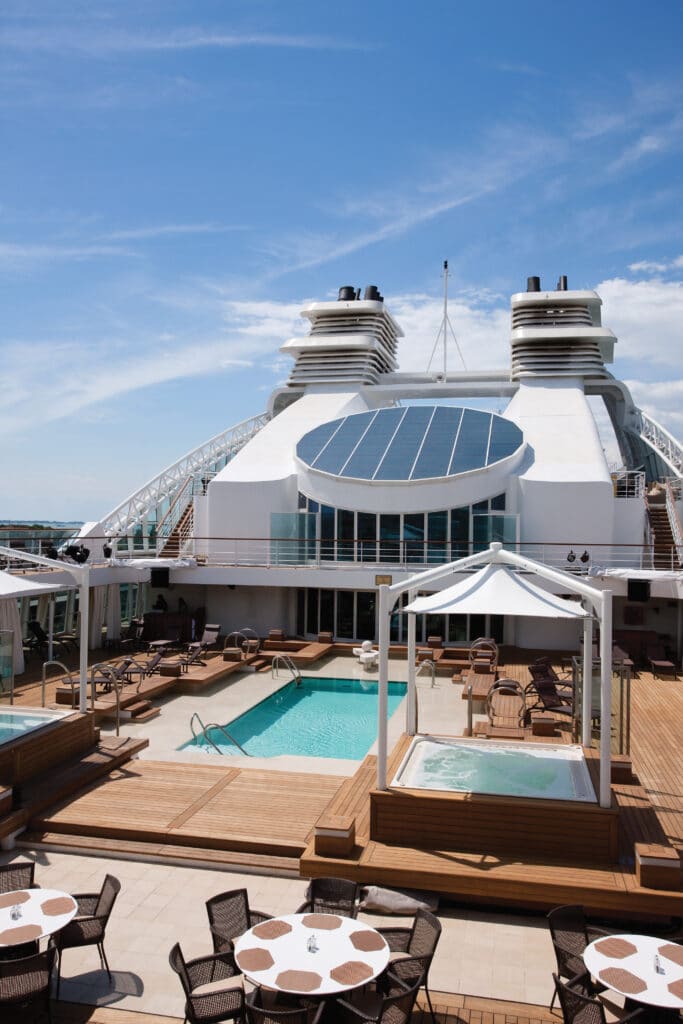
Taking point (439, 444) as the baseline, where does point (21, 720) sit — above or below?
below

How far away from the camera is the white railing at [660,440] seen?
26000 millimetres

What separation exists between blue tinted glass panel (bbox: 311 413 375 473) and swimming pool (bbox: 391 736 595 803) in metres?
13.3

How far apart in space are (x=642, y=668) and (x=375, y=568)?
22.2 feet

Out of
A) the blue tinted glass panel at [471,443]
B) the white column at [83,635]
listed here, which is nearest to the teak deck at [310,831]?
the white column at [83,635]

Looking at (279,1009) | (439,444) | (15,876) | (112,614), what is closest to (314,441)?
(439,444)

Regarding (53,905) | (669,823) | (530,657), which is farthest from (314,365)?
(53,905)

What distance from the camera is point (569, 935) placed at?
5895mm

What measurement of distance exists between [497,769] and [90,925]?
4.46 meters

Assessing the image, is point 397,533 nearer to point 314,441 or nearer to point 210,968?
point 314,441

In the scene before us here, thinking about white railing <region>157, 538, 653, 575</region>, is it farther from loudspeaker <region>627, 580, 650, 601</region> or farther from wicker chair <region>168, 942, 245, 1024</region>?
wicker chair <region>168, 942, 245, 1024</region>

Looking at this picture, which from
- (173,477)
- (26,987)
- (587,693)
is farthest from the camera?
(173,477)

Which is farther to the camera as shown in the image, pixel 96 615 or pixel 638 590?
pixel 96 615

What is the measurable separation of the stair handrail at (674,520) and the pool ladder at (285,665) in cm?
982

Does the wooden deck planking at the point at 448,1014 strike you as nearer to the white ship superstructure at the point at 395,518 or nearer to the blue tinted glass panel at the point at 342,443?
the white ship superstructure at the point at 395,518
